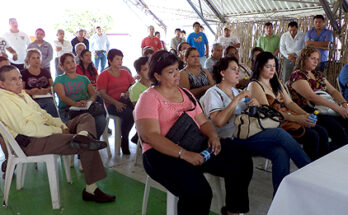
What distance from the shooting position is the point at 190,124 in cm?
190

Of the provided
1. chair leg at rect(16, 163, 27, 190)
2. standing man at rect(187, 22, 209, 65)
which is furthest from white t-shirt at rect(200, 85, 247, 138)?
standing man at rect(187, 22, 209, 65)

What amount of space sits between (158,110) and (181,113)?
0.17 metres

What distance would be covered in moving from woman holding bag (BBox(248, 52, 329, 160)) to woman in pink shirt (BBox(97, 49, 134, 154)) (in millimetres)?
1552

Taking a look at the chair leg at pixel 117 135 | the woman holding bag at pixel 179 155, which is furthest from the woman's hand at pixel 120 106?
the woman holding bag at pixel 179 155

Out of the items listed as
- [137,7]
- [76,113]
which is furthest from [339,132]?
[137,7]

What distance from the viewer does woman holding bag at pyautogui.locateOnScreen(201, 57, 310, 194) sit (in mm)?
2023

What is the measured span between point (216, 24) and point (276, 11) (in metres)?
2.22

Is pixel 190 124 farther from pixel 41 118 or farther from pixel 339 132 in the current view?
pixel 339 132

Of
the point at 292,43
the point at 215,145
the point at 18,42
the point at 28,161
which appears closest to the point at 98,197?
the point at 28,161

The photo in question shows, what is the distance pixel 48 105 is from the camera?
3291 millimetres

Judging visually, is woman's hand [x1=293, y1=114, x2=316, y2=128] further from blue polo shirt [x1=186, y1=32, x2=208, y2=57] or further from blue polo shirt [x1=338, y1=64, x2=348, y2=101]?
blue polo shirt [x1=186, y1=32, x2=208, y2=57]

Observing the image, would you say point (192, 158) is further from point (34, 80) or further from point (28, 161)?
point (34, 80)

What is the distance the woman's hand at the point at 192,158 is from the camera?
177 centimetres

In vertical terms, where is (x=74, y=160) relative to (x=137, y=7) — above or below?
below
